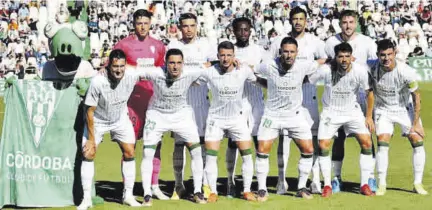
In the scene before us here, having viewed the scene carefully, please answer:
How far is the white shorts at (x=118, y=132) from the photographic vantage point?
9898mm

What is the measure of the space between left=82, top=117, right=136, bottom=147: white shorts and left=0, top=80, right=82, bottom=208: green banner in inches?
12.3

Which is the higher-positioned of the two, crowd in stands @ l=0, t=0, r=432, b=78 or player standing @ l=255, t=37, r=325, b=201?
crowd in stands @ l=0, t=0, r=432, b=78

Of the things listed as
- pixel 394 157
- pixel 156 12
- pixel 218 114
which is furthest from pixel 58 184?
pixel 156 12

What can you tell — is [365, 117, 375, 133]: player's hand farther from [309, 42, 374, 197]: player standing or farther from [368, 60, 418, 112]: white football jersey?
[368, 60, 418, 112]: white football jersey

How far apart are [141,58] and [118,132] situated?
1127 mm

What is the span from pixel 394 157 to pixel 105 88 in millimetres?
6481

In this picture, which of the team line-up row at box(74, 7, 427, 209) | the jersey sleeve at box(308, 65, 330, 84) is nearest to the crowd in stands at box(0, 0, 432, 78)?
the team line-up row at box(74, 7, 427, 209)

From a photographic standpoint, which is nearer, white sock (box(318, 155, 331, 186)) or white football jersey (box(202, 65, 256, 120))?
white football jersey (box(202, 65, 256, 120))

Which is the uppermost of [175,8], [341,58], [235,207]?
[175,8]

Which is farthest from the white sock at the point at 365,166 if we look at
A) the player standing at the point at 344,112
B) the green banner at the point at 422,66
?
the green banner at the point at 422,66

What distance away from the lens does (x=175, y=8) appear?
3375 cm

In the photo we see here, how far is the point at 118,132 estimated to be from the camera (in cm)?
998

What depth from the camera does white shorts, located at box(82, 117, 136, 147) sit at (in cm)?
990

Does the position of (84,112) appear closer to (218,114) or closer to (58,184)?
(58,184)
